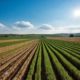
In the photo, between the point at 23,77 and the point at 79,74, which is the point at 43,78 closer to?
the point at 23,77

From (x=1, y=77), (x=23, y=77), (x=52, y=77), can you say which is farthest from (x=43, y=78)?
(x=1, y=77)

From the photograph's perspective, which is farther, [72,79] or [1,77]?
[1,77]

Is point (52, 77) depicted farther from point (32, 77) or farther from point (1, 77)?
point (1, 77)

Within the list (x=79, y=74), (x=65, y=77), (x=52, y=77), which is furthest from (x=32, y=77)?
(x=79, y=74)

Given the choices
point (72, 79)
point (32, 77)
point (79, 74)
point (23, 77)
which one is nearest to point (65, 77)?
point (72, 79)

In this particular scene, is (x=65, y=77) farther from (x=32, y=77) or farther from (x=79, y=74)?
(x=32, y=77)

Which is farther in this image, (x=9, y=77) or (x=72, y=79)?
(x=9, y=77)

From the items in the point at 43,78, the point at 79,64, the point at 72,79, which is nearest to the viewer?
the point at 72,79

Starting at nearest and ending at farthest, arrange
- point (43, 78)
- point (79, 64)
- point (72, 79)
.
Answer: point (72, 79), point (43, 78), point (79, 64)
